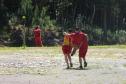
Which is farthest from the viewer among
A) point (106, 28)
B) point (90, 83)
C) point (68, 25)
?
point (106, 28)

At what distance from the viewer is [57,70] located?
25.1 meters

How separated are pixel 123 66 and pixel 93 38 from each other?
30884 millimetres

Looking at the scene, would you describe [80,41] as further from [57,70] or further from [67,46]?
[57,70]

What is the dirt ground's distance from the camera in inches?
827

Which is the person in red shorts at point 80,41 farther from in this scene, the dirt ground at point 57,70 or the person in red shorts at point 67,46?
the dirt ground at point 57,70

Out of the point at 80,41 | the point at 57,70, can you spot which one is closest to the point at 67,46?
the point at 80,41

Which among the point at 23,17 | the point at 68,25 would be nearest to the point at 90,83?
the point at 23,17

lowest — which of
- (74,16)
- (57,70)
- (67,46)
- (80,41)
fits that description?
(74,16)

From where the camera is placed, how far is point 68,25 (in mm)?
59781

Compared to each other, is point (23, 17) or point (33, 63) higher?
point (33, 63)

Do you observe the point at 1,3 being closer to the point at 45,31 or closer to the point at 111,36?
the point at 45,31

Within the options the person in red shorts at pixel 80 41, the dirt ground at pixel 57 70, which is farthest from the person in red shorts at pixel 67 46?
the dirt ground at pixel 57 70

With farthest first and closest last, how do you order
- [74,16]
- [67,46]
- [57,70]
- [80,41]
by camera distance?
[74,16] < [67,46] < [80,41] < [57,70]

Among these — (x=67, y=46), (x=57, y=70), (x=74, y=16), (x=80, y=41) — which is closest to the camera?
(x=57, y=70)
